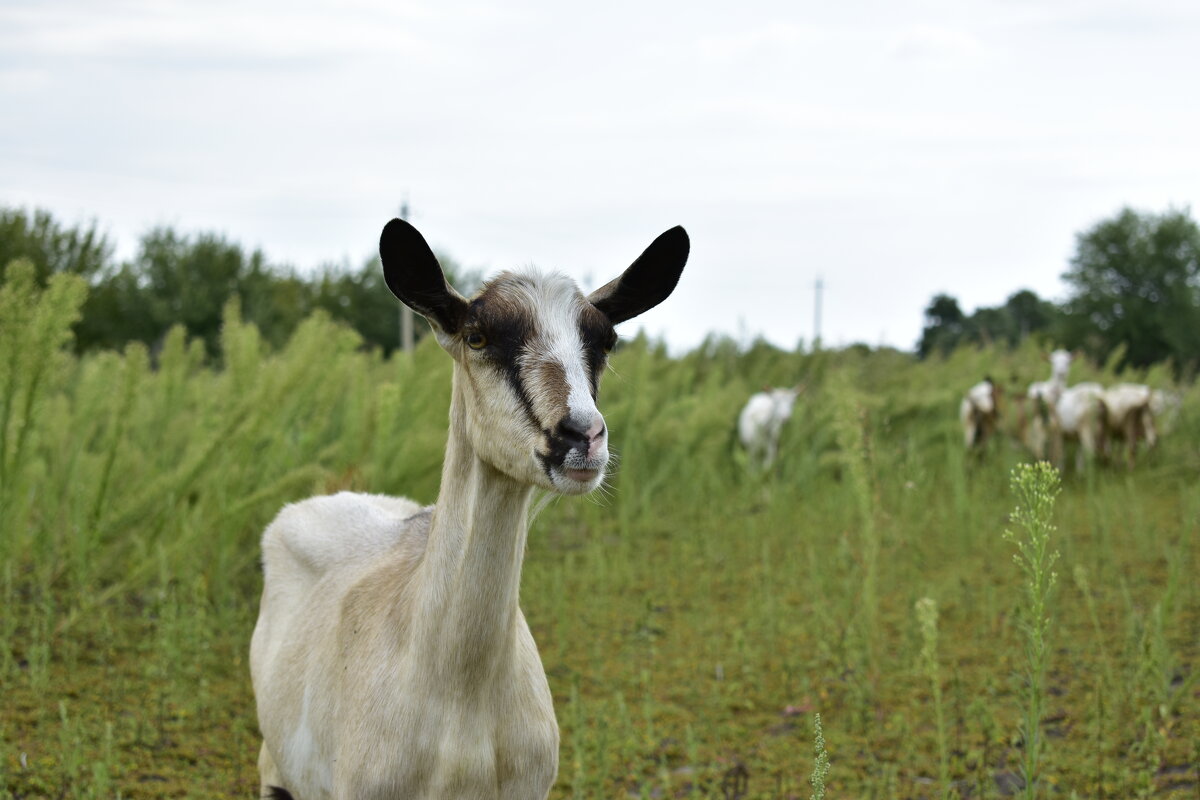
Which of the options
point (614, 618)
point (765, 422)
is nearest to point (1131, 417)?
point (765, 422)

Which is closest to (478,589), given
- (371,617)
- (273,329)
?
(371,617)

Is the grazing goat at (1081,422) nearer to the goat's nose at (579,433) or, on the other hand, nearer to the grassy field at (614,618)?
the grassy field at (614,618)

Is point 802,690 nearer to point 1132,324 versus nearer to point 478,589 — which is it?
point 478,589

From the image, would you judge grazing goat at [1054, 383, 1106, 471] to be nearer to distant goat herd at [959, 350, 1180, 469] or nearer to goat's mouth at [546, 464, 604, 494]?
distant goat herd at [959, 350, 1180, 469]

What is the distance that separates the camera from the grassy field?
12.0 feet

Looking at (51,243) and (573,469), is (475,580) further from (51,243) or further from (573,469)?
(51,243)

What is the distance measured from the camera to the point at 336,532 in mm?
3213

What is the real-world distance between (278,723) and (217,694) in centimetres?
167

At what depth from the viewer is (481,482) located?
2.33m

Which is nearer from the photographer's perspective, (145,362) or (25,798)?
(25,798)

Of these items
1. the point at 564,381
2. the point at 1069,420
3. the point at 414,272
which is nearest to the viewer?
the point at 564,381

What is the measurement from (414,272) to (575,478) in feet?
2.01

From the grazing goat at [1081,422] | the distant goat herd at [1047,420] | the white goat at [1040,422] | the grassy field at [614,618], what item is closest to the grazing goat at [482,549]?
the grassy field at [614,618]

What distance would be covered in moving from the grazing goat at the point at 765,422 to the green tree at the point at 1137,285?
96.1 feet
